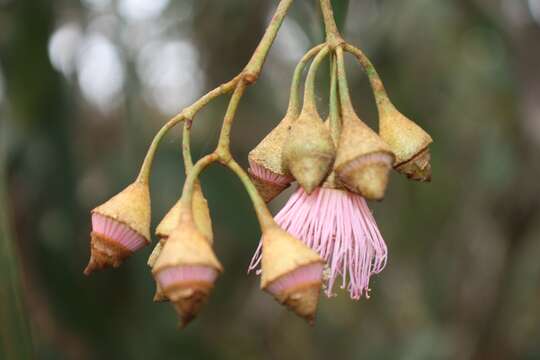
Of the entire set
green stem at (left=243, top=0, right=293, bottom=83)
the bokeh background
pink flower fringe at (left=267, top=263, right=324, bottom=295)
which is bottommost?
the bokeh background

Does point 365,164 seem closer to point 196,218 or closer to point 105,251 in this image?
point 196,218

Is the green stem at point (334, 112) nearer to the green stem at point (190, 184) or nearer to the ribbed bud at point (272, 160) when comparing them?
the ribbed bud at point (272, 160)

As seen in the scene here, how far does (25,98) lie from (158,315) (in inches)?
30.6

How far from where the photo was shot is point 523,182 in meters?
3.03

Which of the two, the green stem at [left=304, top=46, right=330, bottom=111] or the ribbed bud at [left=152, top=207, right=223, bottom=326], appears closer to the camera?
the ribbed bud at [left=152, top=207, right=223, bottom=326]

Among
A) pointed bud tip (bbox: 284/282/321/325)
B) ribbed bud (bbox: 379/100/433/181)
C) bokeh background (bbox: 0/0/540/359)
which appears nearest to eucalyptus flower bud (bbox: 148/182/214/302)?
pointed bud tip (bbox: 284/282/321/325)

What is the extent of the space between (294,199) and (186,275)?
0.30 m

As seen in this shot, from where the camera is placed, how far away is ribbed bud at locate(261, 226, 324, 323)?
874mm

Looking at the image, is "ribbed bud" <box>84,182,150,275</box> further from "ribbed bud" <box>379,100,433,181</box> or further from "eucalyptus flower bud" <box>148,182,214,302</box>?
"ribbed bud" <box>379,100,433,181</box>

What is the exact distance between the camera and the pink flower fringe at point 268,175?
103 cm

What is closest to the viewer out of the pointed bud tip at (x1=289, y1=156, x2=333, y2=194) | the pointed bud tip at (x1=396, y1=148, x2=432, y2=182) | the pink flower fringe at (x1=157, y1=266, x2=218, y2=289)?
the pink flower fringe at (x1=157, y1=266, x2=218, y2=289)

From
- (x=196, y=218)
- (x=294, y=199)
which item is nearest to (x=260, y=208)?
(x=196, y=218)

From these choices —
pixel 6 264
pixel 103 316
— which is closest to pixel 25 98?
pixel 103 316

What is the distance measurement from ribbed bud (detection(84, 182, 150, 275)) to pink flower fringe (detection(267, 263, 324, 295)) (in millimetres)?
179
